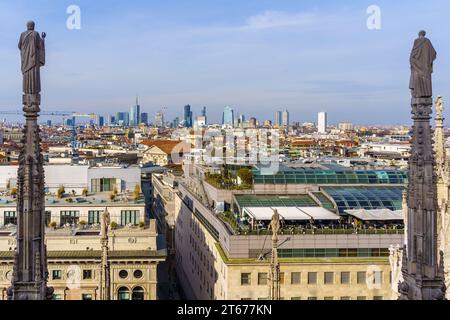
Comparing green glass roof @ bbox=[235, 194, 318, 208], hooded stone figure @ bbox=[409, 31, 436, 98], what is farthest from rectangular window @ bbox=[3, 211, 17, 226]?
hooded stone figure @ bbox=[409, 31, 436, 98]

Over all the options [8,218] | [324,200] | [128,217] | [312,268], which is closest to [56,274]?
[8,218]

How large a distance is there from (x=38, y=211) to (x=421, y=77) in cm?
711

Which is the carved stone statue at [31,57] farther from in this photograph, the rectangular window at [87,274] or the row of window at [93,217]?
the row of window at [93,217]

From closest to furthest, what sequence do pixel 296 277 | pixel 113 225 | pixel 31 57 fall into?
pixel 31 57 → pixel 296 277 → pixel 113 225

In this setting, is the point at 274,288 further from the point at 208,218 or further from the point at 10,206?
the point at 10,206

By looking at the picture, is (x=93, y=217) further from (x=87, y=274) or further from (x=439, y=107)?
(x=439, y=107)

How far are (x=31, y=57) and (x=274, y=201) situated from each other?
124 ft

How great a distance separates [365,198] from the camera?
150 feet

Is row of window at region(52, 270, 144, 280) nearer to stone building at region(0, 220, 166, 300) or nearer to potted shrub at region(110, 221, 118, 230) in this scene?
stone building at region(0, 220, 166, 300)

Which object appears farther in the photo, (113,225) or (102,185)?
(102,185)

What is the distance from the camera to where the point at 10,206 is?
1770 inches

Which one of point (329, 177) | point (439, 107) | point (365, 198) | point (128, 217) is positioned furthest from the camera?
point (329, 177)

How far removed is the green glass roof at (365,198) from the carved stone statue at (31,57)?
36.1 m
